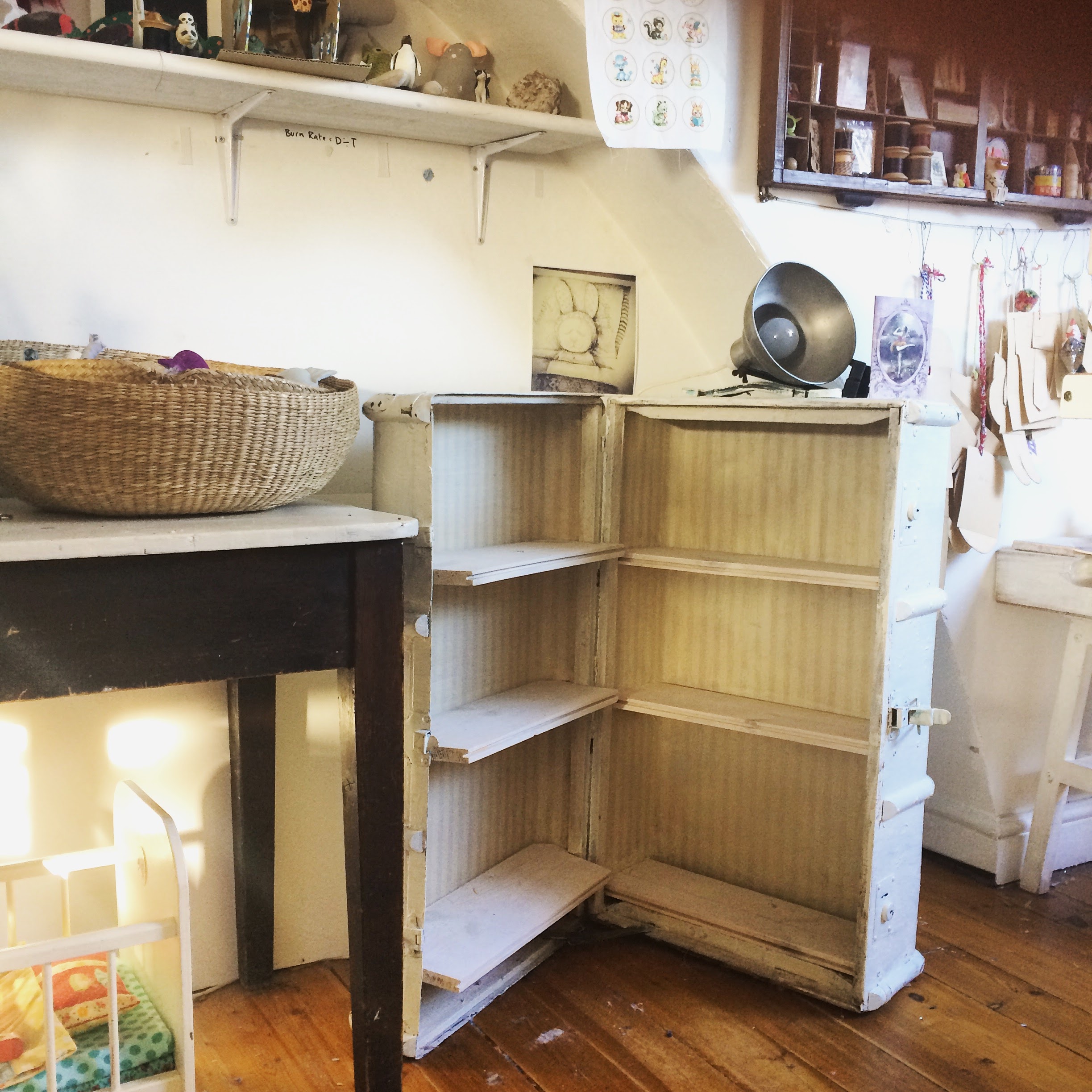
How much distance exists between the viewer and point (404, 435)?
5.37 ft

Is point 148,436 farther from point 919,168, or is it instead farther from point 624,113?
point 919,168

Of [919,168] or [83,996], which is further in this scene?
[919,168]

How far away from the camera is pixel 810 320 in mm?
2051

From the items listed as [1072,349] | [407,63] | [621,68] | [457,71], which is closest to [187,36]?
[407,63]

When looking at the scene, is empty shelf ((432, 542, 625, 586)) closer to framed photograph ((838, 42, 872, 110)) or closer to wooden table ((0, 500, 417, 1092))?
wooden table ((0, 500, 417, 1092))

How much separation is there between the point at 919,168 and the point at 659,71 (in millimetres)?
645

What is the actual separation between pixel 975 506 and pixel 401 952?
1.71 metres

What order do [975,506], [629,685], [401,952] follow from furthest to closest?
[975,506] → [629,685] → [401,952]

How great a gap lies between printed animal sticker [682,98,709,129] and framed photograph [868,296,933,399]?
21.4 inches

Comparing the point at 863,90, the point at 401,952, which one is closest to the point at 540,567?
the point at 401,952

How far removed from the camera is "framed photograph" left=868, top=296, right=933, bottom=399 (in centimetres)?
220

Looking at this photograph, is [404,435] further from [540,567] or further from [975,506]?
[975,506]

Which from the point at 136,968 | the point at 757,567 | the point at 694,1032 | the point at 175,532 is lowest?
the point at 694,1032

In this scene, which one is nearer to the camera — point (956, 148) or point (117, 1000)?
point (117, 1000)
